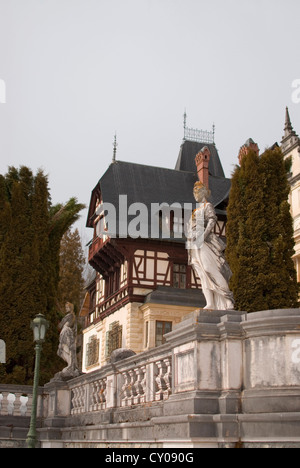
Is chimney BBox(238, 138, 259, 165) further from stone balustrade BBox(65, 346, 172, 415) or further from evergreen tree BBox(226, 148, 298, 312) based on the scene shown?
stone balustrade BBox(65, 346, 172, 415)

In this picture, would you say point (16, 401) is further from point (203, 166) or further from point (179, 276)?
point (203, 166)

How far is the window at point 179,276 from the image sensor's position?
29.4m

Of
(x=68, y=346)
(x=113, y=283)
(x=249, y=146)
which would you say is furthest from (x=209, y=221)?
(x=113, y=283)

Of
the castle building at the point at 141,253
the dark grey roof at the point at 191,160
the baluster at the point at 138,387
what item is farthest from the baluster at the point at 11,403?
the dark grey roof at the point at 191,160

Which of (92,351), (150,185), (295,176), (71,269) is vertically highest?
(150,185)

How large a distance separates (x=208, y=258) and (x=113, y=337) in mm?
23521

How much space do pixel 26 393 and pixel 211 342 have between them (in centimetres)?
783

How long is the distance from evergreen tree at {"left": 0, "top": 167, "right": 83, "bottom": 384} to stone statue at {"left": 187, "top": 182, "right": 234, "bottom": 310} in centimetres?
1117

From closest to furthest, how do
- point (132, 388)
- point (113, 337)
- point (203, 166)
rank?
1. point (132, 388)
2. point (113, 337)
3. point (203, 166)

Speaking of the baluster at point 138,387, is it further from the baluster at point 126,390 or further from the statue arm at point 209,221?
the statue arm at point 209,221

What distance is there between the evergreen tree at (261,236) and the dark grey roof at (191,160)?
13571mm

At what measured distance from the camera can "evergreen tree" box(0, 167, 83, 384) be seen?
1791 cm

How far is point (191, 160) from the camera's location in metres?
38.0

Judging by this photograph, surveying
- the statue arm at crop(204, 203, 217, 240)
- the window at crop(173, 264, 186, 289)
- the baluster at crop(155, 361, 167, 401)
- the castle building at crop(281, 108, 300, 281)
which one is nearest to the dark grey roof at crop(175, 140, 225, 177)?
the window at crop(173, 264, 186, 289)
